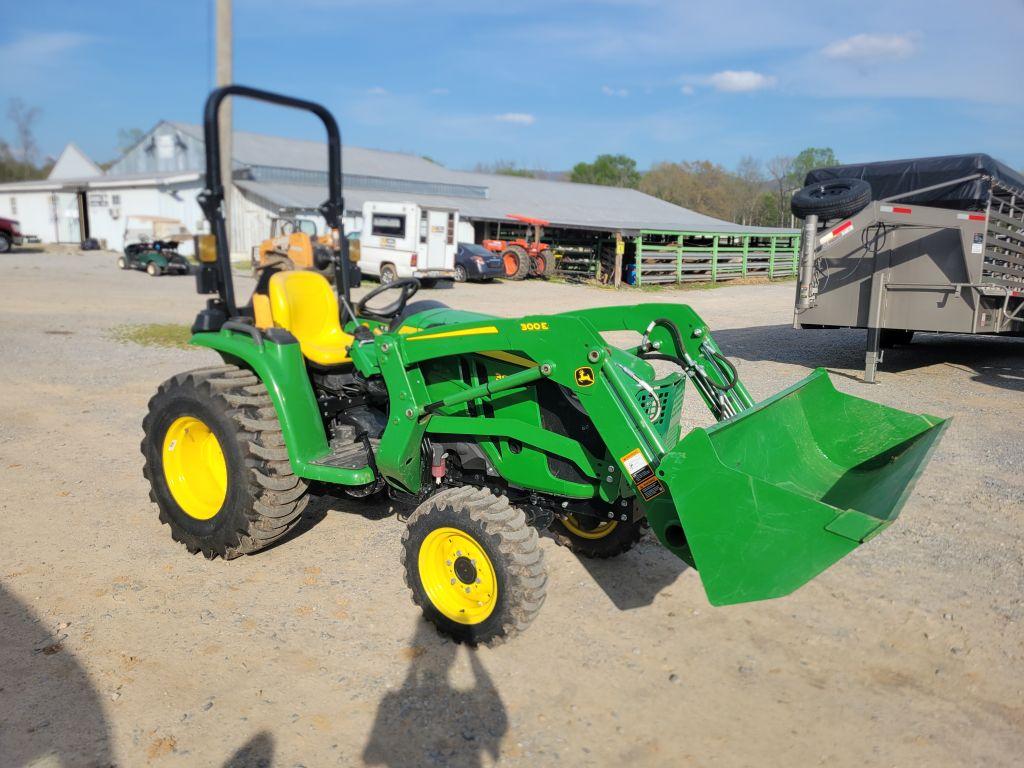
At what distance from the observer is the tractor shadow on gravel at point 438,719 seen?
2.72 m

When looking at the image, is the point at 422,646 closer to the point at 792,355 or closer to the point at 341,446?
the point at 341,446

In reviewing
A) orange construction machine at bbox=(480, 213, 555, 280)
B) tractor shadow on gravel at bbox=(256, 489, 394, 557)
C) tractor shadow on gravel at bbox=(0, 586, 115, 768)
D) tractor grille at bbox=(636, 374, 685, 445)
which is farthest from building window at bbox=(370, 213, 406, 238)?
tractor shadow on gravel at bbox=(0, 586, 115, 768)

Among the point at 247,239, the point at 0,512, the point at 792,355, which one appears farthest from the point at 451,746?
the point at 247,239

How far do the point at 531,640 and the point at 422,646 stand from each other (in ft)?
1.55

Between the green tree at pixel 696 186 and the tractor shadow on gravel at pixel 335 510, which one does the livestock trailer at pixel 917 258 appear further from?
the green tree at pixel 696 186

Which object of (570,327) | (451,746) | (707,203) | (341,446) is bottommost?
(451,746)

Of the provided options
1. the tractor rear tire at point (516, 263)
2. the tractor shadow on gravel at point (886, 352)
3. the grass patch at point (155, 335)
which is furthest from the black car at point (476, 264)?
the grass patch at point (155, 335)

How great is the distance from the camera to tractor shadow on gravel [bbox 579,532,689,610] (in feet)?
12.7

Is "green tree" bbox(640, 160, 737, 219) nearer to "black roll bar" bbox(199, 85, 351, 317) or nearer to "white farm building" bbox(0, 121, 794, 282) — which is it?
"white farm building" bbox(0, 121, 794, 282)

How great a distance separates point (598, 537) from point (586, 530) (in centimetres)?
8

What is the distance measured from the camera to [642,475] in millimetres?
3027

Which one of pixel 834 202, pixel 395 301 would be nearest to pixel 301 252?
pixel 395 301

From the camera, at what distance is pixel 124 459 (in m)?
5.87

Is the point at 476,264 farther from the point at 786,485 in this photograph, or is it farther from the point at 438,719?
the point at 438,719
